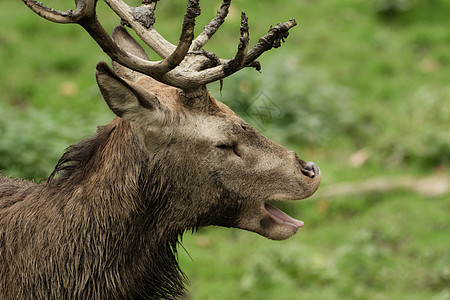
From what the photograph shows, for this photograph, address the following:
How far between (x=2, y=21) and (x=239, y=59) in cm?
708

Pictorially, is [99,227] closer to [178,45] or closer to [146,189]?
[146,189]

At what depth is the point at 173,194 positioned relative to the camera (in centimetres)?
420

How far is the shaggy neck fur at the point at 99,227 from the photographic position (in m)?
4.11

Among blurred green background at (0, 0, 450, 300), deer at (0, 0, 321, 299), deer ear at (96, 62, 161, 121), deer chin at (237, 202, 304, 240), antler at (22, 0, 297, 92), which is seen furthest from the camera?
blurred green background at (0, 0, 450, 300)

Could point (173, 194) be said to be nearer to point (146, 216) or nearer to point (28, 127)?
point (146, 216)

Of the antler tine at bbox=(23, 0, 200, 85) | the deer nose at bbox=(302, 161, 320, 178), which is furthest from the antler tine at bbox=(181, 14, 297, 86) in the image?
the deer nose at bbox=(302, 161, 320, 178)

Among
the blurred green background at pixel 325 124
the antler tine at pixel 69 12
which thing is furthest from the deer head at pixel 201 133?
the blurred green background at pixel 325 124

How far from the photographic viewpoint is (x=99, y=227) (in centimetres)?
412

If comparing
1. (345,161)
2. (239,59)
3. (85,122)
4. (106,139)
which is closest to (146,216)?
(106,139)

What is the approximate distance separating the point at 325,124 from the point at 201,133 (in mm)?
5416

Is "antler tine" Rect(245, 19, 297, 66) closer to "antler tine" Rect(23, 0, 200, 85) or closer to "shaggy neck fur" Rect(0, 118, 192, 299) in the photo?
"antler tine" Rect(23, 0, 200, 85)

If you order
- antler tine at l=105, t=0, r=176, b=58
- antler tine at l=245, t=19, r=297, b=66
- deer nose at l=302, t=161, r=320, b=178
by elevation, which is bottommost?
deer nose at l=302, t=161, r=320, b=178

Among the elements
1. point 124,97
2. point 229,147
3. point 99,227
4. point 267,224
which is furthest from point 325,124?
point 124,97

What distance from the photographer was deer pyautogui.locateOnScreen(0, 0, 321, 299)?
13.5 feet
